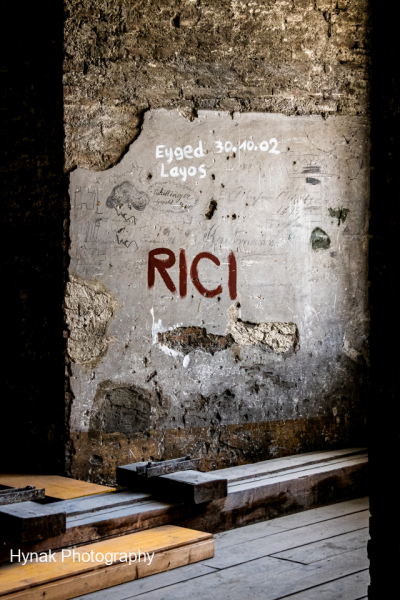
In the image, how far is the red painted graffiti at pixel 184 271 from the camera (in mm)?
3576

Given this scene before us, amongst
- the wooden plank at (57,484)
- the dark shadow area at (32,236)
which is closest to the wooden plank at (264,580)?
the wooden plank at (57,484)

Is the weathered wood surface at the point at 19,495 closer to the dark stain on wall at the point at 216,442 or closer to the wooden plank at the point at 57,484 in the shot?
the wooden plank at the point at 57,484

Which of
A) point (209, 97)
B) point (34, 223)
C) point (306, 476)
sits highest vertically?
point (209, 97)

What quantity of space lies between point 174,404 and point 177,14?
2.15m

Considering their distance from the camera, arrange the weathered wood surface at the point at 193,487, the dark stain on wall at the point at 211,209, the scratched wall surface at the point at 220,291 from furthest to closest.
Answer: the dark stain on wall at the point at 211,209, the scratched wall surface at the point at 220,291, the weathered wood surface at the point at 193,487

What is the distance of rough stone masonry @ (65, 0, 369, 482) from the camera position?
136 inches

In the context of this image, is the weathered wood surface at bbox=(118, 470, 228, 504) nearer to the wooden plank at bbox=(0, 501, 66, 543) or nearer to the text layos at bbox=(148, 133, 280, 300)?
the wooden plank at bbox=(0, 501, 66, 543)

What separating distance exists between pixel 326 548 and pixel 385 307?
1575 millimetres

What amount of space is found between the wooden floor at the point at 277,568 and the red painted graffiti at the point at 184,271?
1264 millimetres

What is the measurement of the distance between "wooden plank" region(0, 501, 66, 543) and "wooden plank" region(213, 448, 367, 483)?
43.3 inches

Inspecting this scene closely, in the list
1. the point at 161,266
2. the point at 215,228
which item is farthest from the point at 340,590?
the point at 215,228

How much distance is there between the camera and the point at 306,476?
11.3ft

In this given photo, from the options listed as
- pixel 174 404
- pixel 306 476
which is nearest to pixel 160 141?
pixel 174 404

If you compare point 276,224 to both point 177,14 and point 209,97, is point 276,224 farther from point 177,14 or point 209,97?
point 177,14
